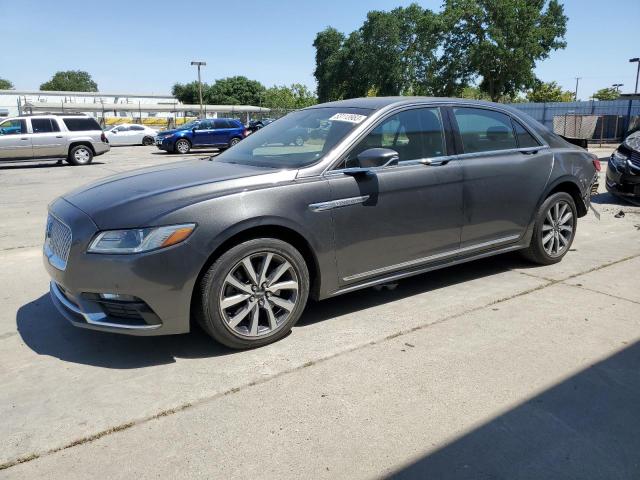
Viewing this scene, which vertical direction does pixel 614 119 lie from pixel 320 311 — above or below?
above

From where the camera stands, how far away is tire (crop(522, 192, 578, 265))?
5.02 m

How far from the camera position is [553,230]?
5160 millimetres

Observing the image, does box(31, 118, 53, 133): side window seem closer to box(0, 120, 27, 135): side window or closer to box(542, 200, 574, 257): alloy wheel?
box(0, 120, 27, 135): side window

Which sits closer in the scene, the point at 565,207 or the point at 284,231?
the point at 284,231

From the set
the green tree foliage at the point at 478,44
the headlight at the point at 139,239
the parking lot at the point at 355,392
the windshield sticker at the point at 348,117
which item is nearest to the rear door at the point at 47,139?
the parking lot at the point at 355,392

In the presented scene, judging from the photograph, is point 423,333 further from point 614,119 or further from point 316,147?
point 614,119

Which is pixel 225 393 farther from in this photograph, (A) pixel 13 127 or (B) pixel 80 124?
(B) pixel 80 124

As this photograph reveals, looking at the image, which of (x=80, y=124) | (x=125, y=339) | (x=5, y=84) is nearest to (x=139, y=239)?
(x=125, y=339)

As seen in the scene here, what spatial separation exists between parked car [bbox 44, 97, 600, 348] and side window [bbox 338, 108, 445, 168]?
12 millimetres

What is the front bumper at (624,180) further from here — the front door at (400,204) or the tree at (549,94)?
the tree at (549,94)

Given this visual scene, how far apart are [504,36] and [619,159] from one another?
137ft

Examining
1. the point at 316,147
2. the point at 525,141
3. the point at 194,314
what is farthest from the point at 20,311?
the point at 525,141

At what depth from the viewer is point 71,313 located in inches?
130

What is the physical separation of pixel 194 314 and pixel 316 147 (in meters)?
1.49
